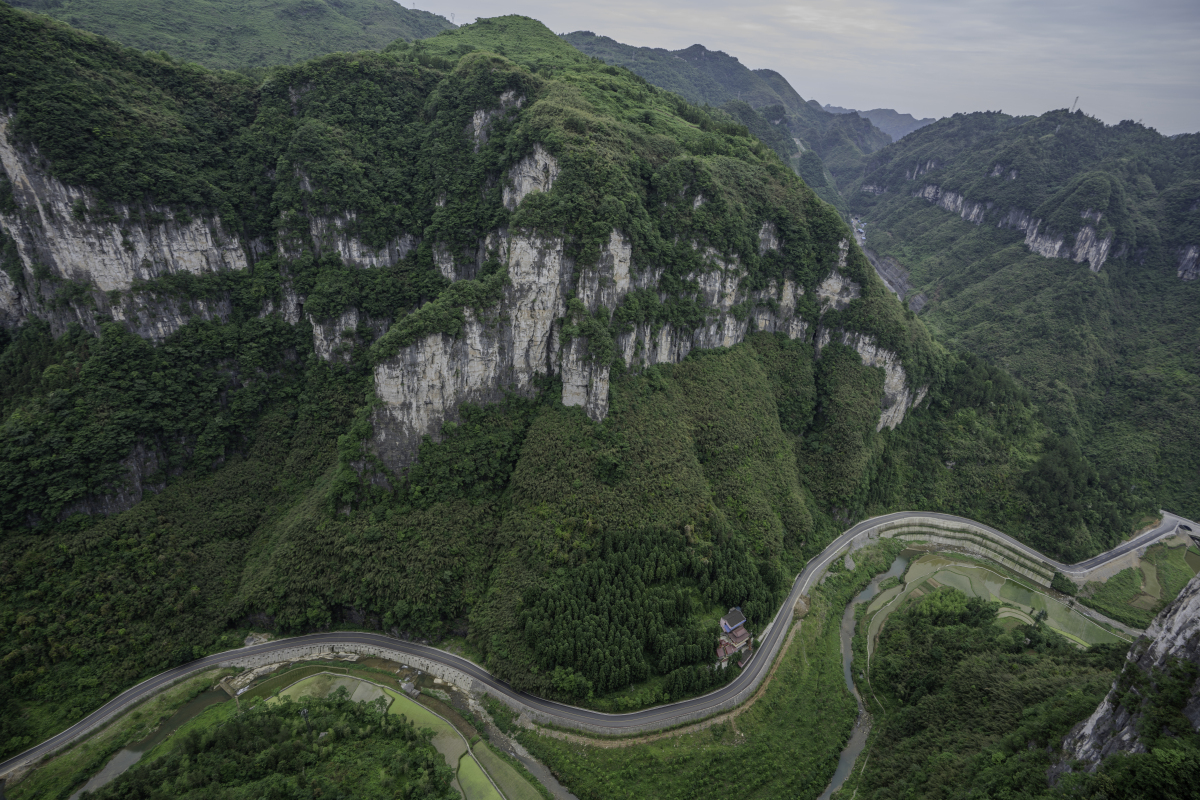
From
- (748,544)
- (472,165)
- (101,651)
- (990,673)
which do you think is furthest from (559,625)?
(472,165)

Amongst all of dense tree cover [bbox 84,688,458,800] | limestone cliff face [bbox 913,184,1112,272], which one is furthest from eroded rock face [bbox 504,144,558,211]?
limestone cliff face [bbox 913,184,1112,272]

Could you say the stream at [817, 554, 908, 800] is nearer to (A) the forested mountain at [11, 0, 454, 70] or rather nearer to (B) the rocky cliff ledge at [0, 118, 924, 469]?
(B) the rocky cliff ledge at [0, 118, 924, 469]

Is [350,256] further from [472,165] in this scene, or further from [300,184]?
[472,165]

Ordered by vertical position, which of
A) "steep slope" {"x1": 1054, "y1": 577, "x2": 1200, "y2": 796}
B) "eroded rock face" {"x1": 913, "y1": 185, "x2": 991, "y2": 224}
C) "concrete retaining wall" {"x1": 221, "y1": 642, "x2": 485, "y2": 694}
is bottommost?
"concrete retaining wall" {"x1": 221, "y1": 642, "x2": 485, "y2": 694}

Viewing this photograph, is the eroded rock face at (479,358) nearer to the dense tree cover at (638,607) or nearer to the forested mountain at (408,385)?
the forested mountain at (408,385)

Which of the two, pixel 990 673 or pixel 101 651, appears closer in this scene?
pixel 990 673

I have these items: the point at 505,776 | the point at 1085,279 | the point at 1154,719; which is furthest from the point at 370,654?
the point at 1085,279
